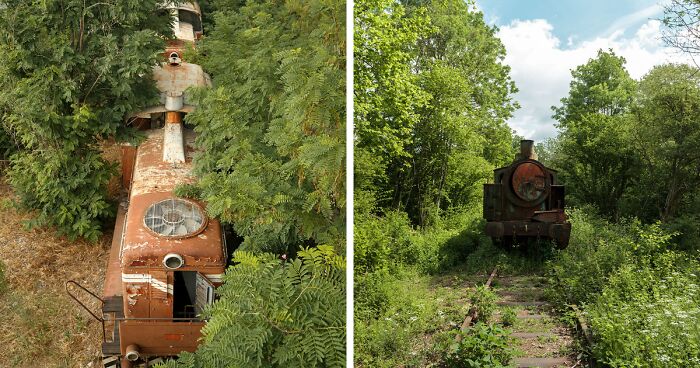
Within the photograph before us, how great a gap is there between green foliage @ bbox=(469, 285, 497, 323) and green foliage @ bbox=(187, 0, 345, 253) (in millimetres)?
1035

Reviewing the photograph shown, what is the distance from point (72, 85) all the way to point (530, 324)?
8.50m

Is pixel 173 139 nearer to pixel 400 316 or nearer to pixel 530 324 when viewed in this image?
pixel 400 316

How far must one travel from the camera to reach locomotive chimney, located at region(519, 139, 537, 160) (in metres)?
7.08

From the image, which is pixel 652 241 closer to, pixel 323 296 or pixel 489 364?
pixel 489 364

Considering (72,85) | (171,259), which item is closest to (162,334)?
(171,259)

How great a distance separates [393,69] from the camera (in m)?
4.86

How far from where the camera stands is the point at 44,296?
37.1ft

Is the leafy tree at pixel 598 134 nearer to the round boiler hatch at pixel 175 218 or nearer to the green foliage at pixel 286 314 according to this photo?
the green foliage at pixel 286 314

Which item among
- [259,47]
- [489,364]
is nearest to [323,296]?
[489,364]

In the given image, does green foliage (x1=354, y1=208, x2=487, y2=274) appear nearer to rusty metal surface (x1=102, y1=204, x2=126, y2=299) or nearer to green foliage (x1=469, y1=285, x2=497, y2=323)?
green foliage (x1=469, y1=285, x2=497, y2=323)

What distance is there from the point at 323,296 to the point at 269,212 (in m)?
1.94

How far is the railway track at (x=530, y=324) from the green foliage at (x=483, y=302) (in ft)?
0.12

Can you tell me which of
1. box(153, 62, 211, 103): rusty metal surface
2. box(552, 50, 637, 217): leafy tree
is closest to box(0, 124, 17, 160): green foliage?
box(153, 62, 211, 103): rusty metal surface

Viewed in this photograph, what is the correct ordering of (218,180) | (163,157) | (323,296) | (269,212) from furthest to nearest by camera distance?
(163,157) → (218,180) → (269,212) → (323,296)
